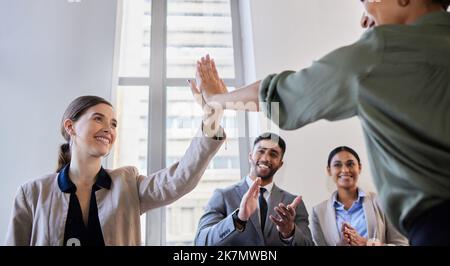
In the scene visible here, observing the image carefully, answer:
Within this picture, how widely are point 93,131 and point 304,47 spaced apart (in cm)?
94

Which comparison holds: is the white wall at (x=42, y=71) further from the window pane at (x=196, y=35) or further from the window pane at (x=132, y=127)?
the window pane at (x=196, y=35)

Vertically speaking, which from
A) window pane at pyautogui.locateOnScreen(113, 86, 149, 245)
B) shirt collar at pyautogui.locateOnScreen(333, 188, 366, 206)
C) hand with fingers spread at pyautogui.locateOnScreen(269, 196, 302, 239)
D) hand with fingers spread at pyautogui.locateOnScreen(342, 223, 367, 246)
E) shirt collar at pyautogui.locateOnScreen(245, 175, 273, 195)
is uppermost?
window pane at pyautogui.locateOnScreen(113, 86, 149, 245)

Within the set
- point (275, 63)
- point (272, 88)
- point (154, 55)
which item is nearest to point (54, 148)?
point (154, 55)

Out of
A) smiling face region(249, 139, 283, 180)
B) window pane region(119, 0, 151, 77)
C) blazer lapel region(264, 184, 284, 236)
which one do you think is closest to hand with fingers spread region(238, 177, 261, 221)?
blazer lapel region(264, 184, 284, 236)

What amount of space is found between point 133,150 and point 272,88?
1032 millimetres

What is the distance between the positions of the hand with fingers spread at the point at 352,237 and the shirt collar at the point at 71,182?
0.65m

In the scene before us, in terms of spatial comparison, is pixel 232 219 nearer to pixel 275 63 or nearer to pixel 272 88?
pixel 272 88

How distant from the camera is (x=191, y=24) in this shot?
67.3 inches

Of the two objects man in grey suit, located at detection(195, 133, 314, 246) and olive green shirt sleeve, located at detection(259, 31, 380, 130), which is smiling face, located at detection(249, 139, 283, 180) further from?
olive green shirt sleeve, located at detection(259, 31, 380, 130)

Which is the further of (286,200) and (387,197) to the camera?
(286,200)

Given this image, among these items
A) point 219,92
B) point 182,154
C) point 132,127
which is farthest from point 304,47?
point 219,92

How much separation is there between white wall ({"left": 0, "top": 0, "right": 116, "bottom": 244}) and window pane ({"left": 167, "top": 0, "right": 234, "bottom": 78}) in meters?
0.28

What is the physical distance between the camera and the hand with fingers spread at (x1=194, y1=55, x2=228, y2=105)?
2.03 feet
